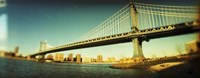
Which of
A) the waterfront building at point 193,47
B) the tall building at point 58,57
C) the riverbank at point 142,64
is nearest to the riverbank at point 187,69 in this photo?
the waterfront building at point 193,47

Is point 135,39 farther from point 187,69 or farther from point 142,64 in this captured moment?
point 187,69

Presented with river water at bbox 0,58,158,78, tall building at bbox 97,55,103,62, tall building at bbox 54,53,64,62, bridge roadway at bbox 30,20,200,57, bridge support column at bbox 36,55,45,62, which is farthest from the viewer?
bridge support column at bbox 36,55,45,62

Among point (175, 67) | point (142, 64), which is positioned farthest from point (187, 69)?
point (142, 64)

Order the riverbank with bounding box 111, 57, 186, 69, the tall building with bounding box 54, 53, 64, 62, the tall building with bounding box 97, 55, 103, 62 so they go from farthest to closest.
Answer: the tall building with bounding box 54, 53, 64, 62 < the tall building with bounding box 97, 55, 103, 62 < the riverbank with bounding box 111, 57, 186, 69

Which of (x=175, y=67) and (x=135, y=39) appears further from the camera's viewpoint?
(x=135, y=39)

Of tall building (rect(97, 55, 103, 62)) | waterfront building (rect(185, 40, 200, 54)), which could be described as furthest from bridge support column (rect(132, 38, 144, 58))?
waterfront building (rect(185, 40, 200, 54))

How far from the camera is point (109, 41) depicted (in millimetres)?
11703

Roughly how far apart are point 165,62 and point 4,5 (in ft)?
19.6

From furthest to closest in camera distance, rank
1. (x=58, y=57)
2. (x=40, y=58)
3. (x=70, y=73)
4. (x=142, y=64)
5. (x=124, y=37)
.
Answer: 1. (x=40, y=58)
2. (x=58, y=57)
3. (x=124, y=37)
4. (x=142, y=64)
5. (x=70, y=73)

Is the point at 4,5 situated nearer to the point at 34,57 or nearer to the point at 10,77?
the point at 10,77

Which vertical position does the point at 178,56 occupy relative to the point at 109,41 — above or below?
below

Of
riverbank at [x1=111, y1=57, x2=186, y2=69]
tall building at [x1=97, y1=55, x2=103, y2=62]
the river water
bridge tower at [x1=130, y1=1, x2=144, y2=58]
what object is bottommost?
the river water

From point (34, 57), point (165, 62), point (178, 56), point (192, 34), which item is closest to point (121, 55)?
point (165, 62)

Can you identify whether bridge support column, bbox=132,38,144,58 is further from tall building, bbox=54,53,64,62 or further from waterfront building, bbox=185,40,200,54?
tall building, bbox=54,53,64,62
